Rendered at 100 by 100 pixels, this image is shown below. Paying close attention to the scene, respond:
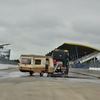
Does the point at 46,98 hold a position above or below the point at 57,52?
below

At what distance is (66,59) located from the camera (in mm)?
26000

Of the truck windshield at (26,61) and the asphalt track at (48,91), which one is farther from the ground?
the truck windshield at (26,61)

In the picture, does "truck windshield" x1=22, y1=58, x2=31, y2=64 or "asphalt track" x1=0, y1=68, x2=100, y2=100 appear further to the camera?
"truck windshield" x1=22, y1=58, x2=31, y2=64

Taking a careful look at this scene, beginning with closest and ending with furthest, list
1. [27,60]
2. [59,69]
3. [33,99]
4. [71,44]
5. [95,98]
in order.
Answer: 1. [33,99]
2. [95,98]
3. [27,60]
4. [59,69]
5. [71,44]

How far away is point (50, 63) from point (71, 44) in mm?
57306

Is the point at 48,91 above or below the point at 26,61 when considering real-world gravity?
below

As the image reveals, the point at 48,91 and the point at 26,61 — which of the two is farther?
the point at 26,61

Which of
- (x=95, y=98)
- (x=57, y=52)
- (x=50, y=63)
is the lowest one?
(x=95, y=98)

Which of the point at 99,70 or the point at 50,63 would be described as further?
the point at 99,70

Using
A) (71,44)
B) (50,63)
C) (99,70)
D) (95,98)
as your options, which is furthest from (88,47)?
(95,98)

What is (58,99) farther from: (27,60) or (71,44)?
(71,44)

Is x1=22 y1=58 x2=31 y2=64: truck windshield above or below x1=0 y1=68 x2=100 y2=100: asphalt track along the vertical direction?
above

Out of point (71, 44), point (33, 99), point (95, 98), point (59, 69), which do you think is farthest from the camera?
point (71, 44)

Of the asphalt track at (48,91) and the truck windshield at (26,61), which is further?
the truck windshield at (26,61)
